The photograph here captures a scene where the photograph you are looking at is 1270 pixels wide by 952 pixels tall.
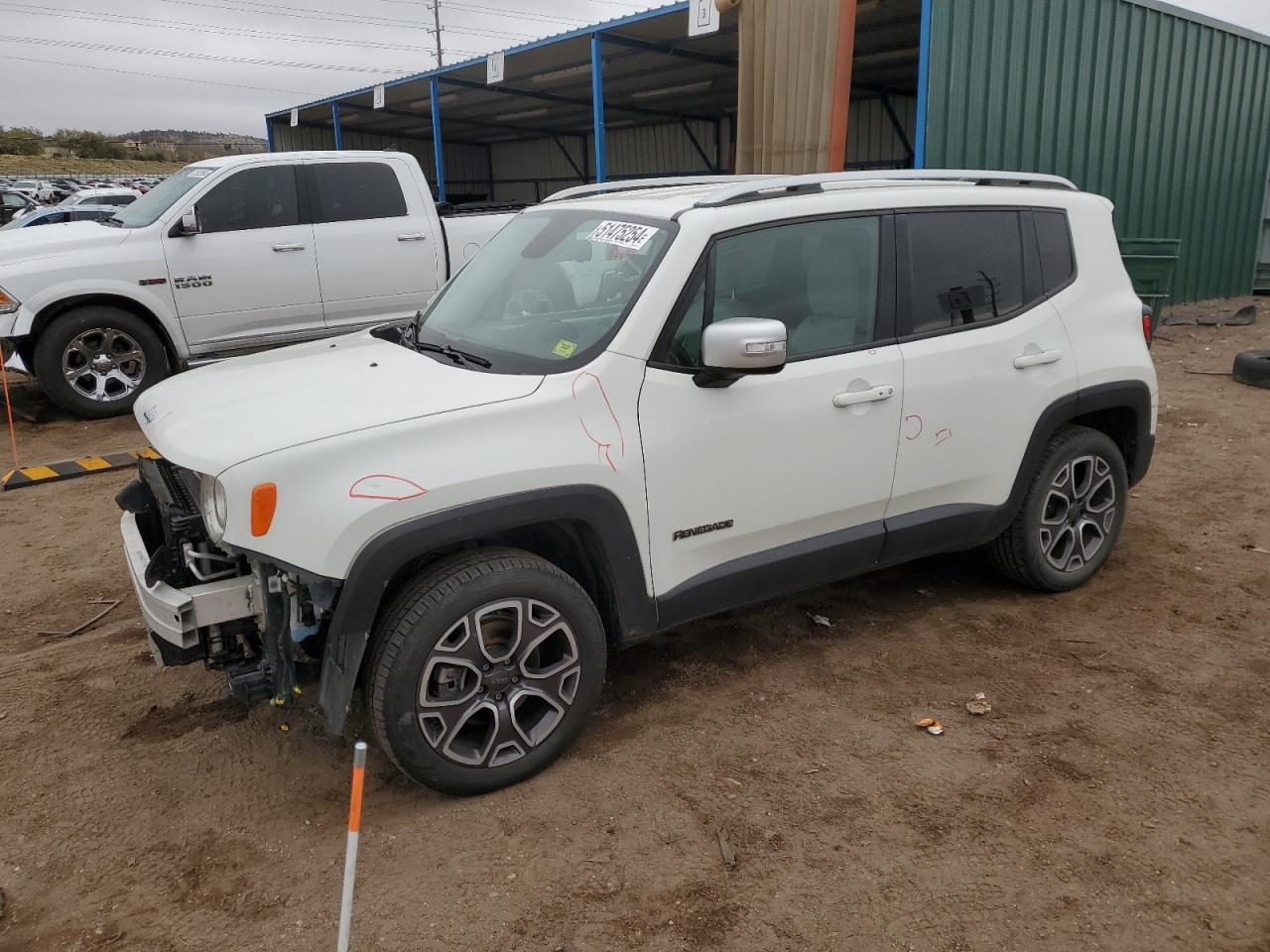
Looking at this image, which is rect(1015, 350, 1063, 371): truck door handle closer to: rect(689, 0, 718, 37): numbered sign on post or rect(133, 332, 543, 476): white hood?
rect(133, 332, 543, 476): white hood

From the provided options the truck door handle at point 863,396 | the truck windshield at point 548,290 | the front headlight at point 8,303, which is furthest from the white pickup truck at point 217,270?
the truck door handle at point 863,396

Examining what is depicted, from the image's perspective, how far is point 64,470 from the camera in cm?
662

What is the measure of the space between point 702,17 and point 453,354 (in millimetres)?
8860

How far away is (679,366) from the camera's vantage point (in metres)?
3.24

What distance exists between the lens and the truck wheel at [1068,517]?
4289mm

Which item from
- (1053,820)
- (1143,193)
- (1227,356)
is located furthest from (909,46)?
(1053,820)

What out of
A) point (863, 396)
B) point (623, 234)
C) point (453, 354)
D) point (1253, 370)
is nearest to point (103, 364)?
point (453, 354)

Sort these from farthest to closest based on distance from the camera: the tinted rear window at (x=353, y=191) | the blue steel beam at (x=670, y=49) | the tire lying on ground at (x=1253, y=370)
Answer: the blue steel beam at (x=670, y=49) → the tire lying on ground at (x=1253, y=370) → the tinted rear window at (x=353, y=191)

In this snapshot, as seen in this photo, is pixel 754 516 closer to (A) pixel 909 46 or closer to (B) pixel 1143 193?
(B) pixel 1143 193

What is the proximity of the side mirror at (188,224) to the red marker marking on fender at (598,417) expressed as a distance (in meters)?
5.98

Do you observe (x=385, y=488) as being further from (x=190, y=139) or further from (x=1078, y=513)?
(x=190, y=139)

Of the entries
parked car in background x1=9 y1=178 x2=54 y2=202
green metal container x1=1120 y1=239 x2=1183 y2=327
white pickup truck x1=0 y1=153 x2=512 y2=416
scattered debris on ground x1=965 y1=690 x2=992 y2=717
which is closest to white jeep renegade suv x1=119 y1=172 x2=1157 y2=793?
scattered debris on ground x1=965 y1=690 x2=992 y2=717

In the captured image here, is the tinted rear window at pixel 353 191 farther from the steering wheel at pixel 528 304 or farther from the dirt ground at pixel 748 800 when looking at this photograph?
the steering wheel at pixel 528 304

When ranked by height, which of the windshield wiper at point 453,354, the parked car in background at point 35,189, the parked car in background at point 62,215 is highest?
the parked car in background at point 35,189
